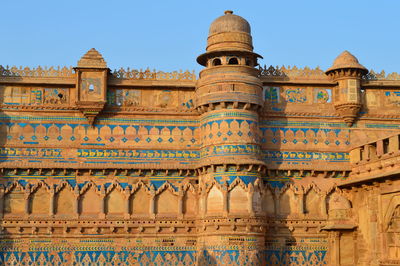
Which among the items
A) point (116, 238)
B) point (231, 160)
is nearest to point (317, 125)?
point (231, 160)

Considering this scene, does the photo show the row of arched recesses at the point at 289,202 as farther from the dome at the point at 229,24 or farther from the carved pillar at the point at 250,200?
the dome at the point at 229,24

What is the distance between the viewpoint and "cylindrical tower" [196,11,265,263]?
21125 millimetres

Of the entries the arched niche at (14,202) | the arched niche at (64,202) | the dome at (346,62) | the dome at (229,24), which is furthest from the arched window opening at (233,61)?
the arched niche at (14,202)

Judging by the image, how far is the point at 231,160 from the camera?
2138 centimetres

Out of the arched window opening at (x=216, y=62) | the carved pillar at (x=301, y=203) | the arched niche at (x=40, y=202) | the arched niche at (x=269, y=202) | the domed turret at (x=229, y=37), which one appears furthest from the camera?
the arched window opening at (x=216, y=62)

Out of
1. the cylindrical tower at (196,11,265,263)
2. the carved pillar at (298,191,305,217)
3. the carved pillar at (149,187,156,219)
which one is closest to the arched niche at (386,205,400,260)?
the carved pillar at (298,191,305,217)

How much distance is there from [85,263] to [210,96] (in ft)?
22.7

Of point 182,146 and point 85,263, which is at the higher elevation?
point 182,146

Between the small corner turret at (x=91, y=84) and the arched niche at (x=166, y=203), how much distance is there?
11.5 feet

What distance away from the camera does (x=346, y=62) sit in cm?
2311

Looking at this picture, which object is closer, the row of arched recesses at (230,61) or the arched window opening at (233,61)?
the row of arched recesses at (230,61)

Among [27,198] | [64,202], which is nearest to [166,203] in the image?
[64,202]

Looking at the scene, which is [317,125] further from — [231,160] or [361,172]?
[231,160]

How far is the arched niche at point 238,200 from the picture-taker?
21.3m
